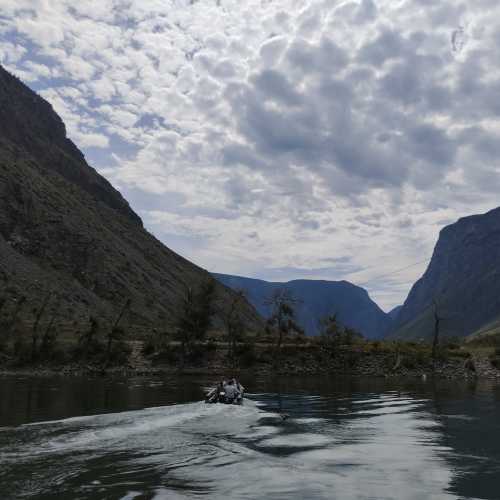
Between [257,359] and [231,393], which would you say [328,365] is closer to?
[257,359]

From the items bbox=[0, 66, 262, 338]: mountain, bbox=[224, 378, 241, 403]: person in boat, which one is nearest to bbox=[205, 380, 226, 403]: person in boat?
bbox=[224, 378, 241, 403]: person in boat

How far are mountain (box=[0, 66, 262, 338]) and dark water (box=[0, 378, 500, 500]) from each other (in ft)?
181

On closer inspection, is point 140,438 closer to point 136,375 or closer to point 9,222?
point 136,375

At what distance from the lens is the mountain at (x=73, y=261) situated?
10394cm

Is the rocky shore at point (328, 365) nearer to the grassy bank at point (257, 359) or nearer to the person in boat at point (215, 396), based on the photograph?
the grassy bank at point (257, 359)

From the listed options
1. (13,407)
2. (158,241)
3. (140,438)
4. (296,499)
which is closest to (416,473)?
(296,499)

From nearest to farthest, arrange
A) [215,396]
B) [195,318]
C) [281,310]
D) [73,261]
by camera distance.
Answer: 1. [215,396]
2. [281,310]
3. [195,318]
4. [73,261]

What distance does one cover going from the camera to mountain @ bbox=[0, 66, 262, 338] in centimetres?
10394

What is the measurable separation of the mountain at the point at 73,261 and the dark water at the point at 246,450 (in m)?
55.2

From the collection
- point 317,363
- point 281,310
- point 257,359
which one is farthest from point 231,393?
point 317,363

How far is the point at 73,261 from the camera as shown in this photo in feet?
421

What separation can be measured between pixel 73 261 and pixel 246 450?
116m

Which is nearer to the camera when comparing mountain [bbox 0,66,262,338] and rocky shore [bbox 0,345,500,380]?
rocky shore [bbox 0,345,500,380]

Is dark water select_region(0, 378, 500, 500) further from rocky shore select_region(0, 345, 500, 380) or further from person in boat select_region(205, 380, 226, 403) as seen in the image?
rocky shore select_region(0, 345, 500, 380)
